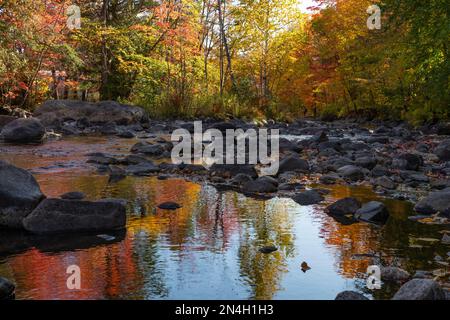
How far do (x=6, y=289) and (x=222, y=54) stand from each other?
24116mm

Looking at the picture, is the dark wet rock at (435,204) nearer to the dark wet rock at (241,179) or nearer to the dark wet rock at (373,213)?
the dark wet rock at (373,213)

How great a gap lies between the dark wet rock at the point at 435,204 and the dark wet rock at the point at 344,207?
694 millimetres

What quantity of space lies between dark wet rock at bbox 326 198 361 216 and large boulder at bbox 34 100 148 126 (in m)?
13.5

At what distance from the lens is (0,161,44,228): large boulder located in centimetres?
450

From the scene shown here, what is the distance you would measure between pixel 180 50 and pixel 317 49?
1060 cm

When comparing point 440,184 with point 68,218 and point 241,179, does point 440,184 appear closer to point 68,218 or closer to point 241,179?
point 241,179

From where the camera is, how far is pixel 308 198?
5.92 meters

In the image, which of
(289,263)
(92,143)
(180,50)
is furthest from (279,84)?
(289,263)

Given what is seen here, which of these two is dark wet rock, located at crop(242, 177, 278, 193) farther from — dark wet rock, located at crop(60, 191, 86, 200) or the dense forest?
the dense forest

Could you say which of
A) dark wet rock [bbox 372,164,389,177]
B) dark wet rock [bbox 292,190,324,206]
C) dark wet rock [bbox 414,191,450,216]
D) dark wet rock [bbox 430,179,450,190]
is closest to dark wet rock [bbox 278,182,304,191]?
dark wet rock [bbox 292,190,324,206]

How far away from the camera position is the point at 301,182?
7.27 m

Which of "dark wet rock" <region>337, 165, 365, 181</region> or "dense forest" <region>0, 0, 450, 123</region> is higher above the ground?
"dense forest" <region>0, 0, 450, 123</region>

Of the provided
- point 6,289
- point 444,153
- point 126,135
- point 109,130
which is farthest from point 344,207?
point 109,130
